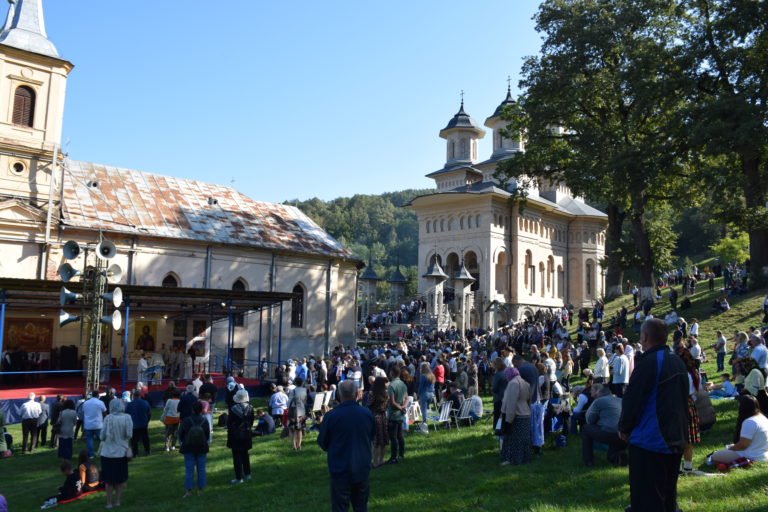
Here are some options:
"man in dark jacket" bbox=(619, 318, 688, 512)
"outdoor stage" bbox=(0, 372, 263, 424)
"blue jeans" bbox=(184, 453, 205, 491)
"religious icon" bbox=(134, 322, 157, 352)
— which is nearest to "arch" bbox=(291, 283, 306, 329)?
"religious icon" bbox=(134, 322, 157, 352)

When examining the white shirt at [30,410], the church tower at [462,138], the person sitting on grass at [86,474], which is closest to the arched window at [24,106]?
the white shirt at [30,410]

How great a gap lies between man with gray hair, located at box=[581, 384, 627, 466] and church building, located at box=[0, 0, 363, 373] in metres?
17.0

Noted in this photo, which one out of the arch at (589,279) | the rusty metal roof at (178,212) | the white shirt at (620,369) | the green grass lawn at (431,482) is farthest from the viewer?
the arch at (589,279)

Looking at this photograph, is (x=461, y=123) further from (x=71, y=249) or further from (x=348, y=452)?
(x=348, y=452)

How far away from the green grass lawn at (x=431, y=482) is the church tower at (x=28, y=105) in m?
15.0

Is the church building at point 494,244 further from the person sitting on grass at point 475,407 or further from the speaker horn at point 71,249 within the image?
the speaker horn at point 71,249

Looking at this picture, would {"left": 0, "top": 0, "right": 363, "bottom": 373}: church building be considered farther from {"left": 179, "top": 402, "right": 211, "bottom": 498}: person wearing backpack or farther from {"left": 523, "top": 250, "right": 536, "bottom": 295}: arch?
{"left": 523, "top": 250, "right": 536, "bottom": 295}: arch

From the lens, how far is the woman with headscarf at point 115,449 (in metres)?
9.77

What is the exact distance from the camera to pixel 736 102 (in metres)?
22.6

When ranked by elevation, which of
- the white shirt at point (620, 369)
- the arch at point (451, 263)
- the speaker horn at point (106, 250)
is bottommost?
the white shirt at point (620, 369)

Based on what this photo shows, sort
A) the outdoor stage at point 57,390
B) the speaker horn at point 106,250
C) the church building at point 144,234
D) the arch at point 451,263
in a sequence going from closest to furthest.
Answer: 1. the speaker horn at point 106,250
2. the outdoor stage at point 57,390
3. the church building at point 144,234
4. the arch at point 451,263

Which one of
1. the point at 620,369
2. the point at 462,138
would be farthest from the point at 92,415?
the point at 462,138

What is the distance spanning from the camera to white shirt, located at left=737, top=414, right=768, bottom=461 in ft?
26.8

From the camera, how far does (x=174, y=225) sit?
29.8 m
